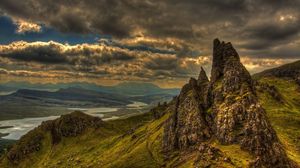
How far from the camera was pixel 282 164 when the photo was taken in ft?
Answer: 572

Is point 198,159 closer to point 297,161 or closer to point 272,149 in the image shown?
point 272,149

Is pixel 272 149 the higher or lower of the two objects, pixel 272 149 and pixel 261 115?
the lower

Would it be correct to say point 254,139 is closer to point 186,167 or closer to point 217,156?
point 217,156

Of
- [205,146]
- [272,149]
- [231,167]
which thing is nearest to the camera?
[231,167]

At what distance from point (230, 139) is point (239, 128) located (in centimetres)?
872

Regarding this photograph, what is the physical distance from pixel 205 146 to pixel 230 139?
15936 millimetres

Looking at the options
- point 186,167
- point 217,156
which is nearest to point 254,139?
point 217,156

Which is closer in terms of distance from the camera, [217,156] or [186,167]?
[217,156]

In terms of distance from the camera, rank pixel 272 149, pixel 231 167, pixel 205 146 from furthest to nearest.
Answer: pixel 205 146 < pixel 272 149 < pixel 231 167

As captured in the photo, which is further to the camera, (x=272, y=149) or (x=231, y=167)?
(x=272, y=149)

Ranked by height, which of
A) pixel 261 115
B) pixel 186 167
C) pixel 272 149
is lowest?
pixel 186 167

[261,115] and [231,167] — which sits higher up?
[261,115]

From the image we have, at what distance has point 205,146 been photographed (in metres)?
193

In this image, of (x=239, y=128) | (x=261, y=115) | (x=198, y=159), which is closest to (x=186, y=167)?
(x=198, y=159)
